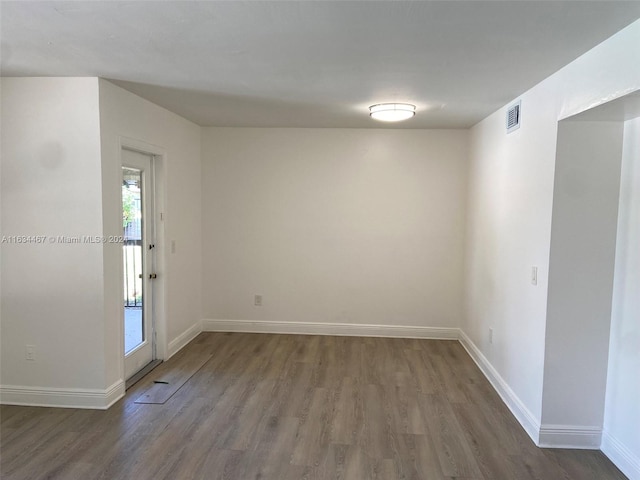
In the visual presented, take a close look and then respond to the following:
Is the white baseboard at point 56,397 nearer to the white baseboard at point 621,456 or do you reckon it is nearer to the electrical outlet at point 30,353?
the electrical outlet at point 30,353

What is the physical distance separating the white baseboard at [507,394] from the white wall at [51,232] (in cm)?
322

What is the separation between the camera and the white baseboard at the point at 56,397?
3.23m

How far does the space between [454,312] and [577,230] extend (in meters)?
2.55

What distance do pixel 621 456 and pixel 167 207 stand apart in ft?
13.7

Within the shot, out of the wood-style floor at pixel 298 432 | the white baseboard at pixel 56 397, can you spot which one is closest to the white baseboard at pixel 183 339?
the wood-style floor at pixel 298 432

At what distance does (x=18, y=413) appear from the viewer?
3131 mm

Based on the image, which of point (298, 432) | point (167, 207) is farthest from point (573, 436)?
point (167, 207)

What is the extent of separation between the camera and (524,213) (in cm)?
316

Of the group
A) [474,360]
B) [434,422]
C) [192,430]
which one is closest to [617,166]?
[434,422]

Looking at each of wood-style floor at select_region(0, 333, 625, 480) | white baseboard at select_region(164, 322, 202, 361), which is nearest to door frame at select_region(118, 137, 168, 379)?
white baseboard at select_region(164, 322, 202, 361)

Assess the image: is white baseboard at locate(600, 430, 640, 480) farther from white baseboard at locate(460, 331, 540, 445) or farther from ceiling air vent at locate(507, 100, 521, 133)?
ceiling air vent at locate(507, 100, 521, 133)

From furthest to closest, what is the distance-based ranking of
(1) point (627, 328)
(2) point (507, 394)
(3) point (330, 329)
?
(3) point (330, 329) → (2) point (507, 394) → (1) point (627, 328)

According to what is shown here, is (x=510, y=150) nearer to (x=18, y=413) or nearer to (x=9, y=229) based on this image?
(x=9, y=229)

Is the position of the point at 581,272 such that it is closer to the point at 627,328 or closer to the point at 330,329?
the point at 627,328
